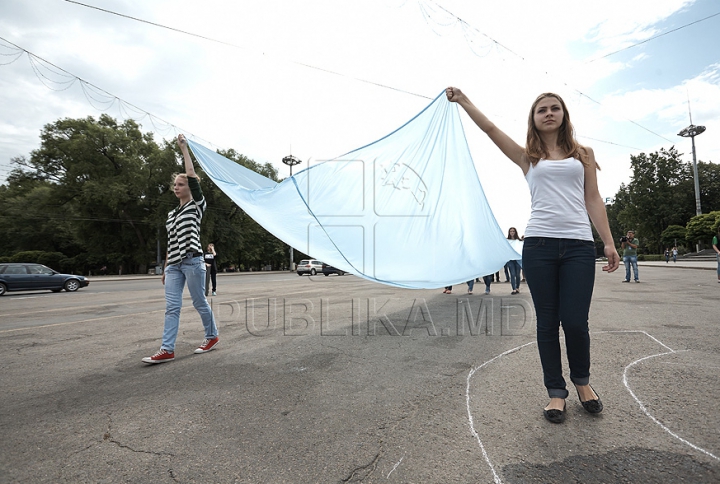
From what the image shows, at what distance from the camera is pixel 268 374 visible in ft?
10.5

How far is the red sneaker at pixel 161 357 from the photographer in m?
3.58

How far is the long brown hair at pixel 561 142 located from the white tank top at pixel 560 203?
0.20ft

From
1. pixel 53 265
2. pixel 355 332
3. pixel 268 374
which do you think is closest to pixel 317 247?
pixel 355 332

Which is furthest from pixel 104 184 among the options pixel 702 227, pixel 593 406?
pixel 702 227

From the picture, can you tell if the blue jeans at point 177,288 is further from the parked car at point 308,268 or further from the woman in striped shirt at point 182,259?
the parked car at point 308,268

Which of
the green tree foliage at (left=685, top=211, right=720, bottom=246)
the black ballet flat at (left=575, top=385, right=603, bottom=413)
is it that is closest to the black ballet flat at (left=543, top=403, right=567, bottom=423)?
the black ballet flat at (left=575, top=385, right=603, bottom=413)

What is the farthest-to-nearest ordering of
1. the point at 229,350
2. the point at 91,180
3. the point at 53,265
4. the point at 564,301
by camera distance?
the point at 53,265, the point at 91,180, the point at 229,350, the point at 564,301

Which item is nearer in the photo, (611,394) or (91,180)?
(611,394)

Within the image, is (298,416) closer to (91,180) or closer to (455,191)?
(455,191)

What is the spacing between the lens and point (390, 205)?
467 centimetres

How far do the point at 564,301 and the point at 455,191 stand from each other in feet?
10.1

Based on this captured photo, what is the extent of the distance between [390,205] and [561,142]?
240 centimetres

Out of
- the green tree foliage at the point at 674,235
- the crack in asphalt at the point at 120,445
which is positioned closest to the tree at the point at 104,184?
the crack in asphalt at the point at 120,445

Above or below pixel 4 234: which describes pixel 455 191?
below
